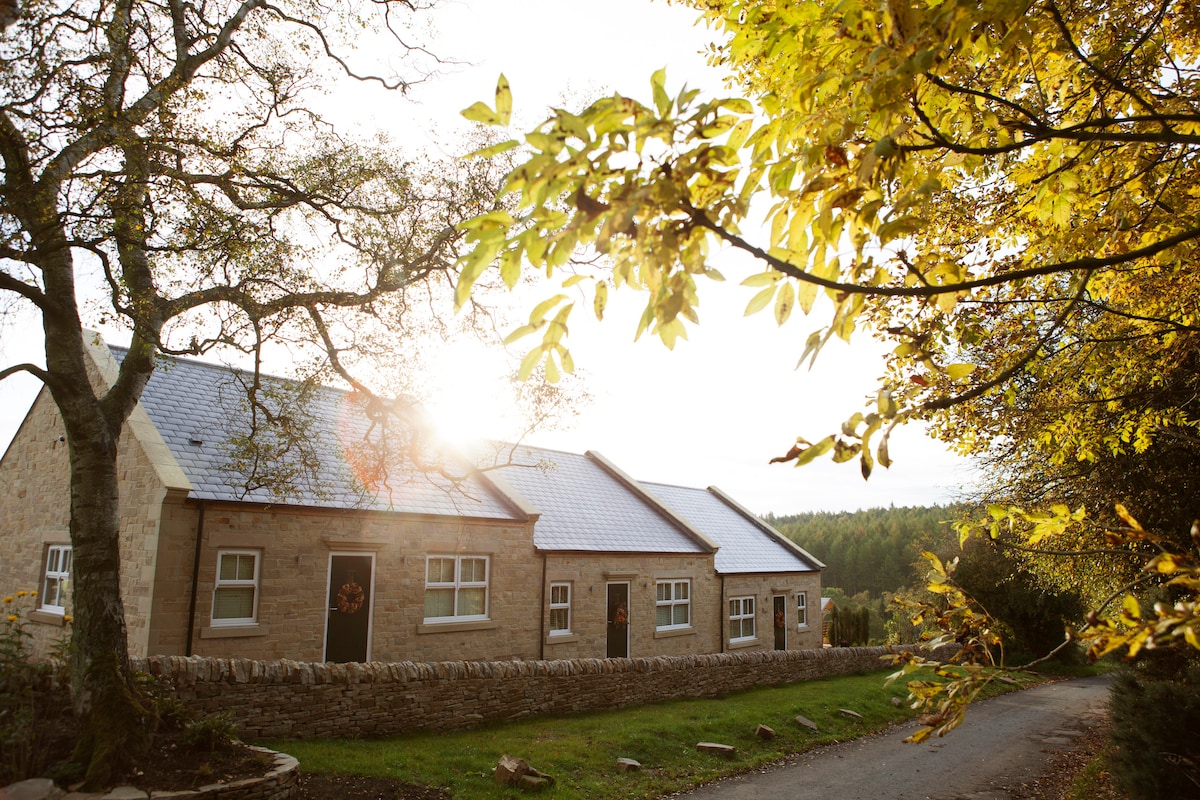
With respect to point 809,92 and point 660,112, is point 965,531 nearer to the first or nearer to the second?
point 809,92

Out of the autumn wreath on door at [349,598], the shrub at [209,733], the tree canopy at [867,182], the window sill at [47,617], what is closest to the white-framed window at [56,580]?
the window sill at [47,617]

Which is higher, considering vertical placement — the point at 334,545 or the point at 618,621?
the point at 334,545

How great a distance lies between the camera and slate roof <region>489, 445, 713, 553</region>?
20.5 m

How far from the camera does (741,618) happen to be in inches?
997

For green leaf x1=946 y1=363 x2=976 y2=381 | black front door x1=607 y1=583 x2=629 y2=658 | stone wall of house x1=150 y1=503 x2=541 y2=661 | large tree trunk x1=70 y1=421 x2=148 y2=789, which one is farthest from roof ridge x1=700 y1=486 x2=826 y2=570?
green leaf x1=946 y1=363 x2=976 y2=381

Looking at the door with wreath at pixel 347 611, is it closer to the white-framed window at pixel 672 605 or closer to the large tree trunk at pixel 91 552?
the large tree trunk at pixel 91 552

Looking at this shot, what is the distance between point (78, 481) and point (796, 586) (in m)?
25.4

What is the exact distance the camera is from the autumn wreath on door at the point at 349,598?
14.6m

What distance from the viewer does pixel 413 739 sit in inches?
456

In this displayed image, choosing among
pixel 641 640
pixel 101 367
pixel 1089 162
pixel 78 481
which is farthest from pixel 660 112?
pixel 641 640

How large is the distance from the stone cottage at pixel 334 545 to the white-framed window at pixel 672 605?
0.06 metres

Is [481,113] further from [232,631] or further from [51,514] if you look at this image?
[51,514]

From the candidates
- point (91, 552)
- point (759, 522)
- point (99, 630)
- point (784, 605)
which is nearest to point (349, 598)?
point (99, 630)

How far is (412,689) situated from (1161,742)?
1105cm
